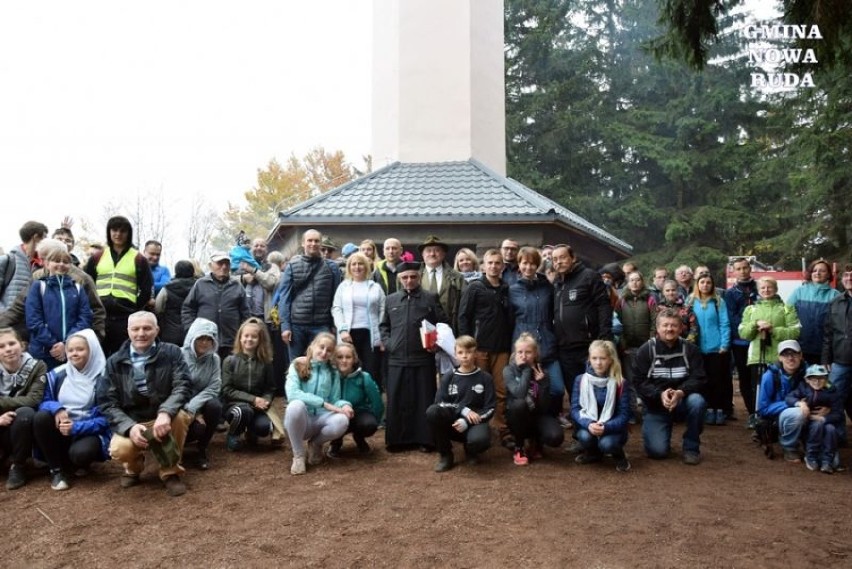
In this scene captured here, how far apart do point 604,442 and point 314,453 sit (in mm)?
2320

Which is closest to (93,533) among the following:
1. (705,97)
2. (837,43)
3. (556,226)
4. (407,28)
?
(837,43)

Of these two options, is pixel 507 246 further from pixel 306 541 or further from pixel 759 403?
pixel 306 541

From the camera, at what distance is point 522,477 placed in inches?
187

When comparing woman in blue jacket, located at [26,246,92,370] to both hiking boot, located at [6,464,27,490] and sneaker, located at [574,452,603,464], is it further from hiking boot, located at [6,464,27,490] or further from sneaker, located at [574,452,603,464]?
sneaker, located at [574,452,603,464]

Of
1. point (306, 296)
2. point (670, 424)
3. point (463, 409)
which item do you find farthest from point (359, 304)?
point (670, 424)

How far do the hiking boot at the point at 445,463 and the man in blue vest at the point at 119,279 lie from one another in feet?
10.2

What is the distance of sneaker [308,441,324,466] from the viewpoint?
5.16 metres

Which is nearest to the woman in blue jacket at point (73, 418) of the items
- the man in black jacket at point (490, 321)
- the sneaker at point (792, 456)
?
the man in black jacket at point (490, 321)

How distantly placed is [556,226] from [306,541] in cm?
767

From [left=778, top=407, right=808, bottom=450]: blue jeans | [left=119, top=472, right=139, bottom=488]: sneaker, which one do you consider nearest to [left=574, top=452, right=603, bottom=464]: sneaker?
[left=778, top=407, right=808, bottom=450]: blue jeans

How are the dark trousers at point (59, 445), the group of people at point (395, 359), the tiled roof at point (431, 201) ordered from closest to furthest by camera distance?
the dark trousers at point (59, 445)
the group of people at point (395, 359)
the tiled roof at point (431, 201)

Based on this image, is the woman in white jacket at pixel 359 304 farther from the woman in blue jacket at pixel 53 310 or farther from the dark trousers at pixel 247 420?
the woman in blue jacket at pixel 53 310

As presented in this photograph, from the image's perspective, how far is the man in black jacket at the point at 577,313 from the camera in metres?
5.62

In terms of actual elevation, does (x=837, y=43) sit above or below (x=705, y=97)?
below
